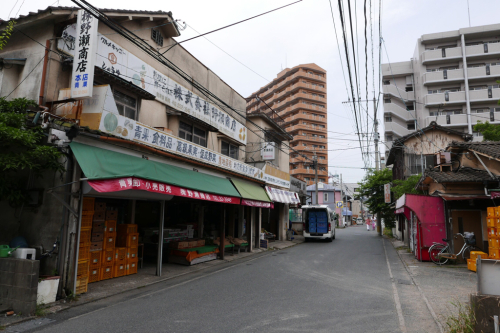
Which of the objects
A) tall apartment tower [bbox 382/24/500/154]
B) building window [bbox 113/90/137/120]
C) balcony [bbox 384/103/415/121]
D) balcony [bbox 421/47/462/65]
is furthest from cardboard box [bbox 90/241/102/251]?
balcony [bbox 421/47/462/65]

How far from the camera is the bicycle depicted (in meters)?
13.3

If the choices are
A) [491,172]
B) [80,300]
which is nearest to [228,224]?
[80,300]

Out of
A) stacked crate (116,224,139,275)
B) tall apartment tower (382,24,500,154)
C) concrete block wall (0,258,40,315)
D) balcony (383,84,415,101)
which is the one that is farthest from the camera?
balcony (383,84,415,101)

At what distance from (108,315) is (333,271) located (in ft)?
27.3

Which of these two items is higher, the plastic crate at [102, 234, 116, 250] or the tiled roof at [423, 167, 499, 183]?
the tiled roof at [423, 167, 499, 183]

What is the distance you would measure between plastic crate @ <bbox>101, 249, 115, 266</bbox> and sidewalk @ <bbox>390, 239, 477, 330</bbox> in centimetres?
896

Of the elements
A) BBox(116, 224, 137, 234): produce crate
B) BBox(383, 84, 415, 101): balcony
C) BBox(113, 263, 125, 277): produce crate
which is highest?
BBox(383, 84, 415, 101): balcony

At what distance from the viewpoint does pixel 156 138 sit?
11.0 metres

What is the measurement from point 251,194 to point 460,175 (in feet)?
32.3

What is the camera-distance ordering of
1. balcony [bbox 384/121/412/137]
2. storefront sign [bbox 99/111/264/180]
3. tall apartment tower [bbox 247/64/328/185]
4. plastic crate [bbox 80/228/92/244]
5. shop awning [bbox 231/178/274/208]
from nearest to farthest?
plastic crate [bbox 80/228/92/244], storefront sign [bbox 99/111/264/180], shop awning [bbox 231/178/274/208], balcony [bbox 384/121/412/137], tall apartment tower [bbox 247/64/328/185]

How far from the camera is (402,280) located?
10555mm

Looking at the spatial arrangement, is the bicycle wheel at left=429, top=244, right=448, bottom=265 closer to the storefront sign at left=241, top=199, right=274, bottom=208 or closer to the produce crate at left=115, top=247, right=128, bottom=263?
the storefront sign at left=241, top=199, right=274, bottom=208

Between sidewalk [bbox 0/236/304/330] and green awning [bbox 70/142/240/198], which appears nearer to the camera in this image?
sidewalk [bbox 0/236/304/330]

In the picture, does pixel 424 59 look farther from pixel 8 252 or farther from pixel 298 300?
pixel 8 252
